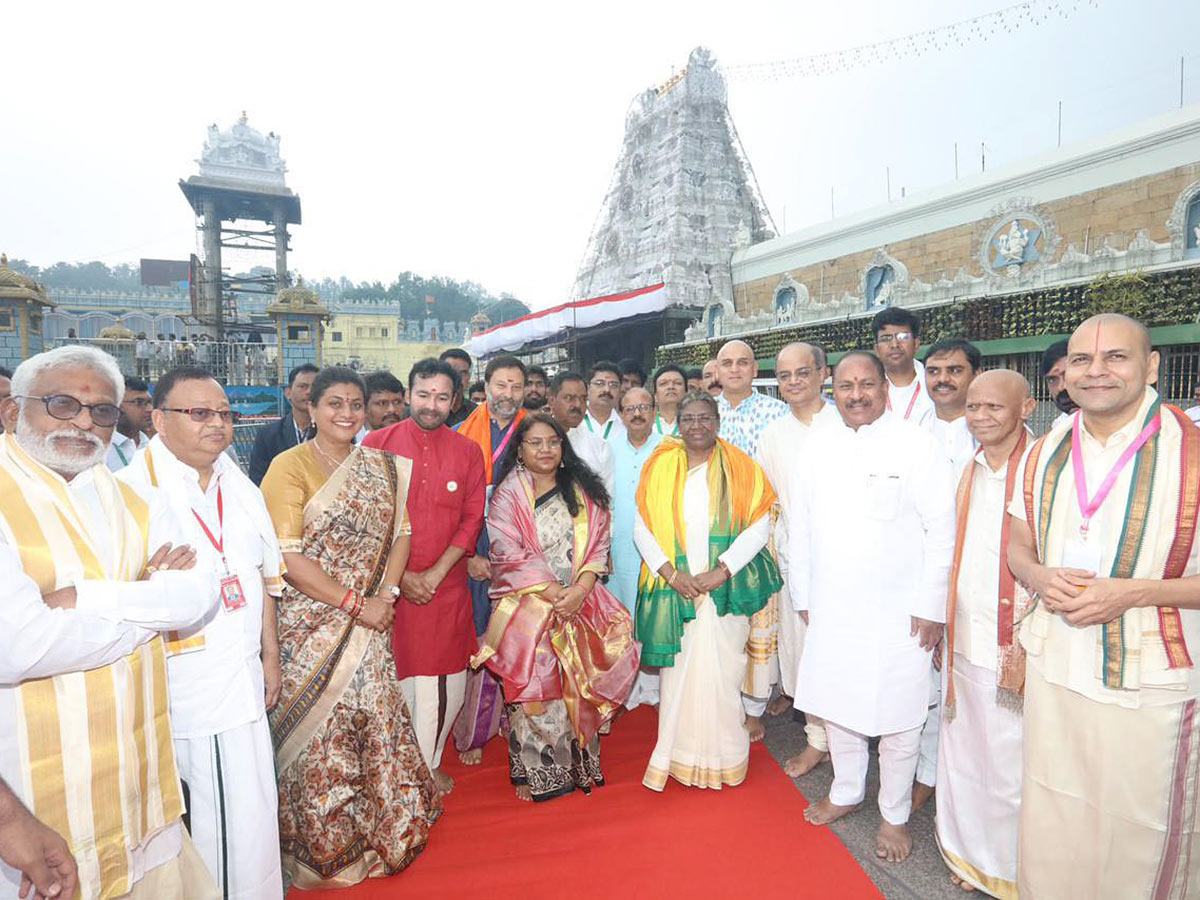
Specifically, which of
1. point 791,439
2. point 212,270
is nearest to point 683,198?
point 791,439

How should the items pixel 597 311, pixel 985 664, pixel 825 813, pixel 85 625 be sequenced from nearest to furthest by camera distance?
pixel 85 625 < pixel 985 664 < pixel 825 813 < pixel 597 311

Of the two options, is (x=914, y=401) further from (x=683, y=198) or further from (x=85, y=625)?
(x=683, y=198)

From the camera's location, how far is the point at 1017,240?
13.1 meters

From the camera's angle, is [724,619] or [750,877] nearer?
[750,877]

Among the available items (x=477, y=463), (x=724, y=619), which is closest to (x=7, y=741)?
(x=477, y=463)

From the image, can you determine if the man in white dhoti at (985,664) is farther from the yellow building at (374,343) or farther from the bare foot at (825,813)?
the yellow building at (374,343)

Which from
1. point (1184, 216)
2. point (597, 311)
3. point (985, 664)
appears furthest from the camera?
point (597, 311)

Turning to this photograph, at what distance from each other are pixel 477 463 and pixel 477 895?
5.87 feet

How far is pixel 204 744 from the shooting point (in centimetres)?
203

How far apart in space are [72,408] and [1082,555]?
9.31 ft

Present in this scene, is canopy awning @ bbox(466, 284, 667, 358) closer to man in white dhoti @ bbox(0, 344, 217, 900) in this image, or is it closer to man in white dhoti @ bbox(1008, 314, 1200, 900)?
man in white dhoti @ bbox(1008, 314, 1200, 900)

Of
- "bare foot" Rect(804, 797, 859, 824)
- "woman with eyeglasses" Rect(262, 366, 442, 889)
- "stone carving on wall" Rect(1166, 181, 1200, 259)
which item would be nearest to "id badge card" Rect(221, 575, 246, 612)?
"woman with eyeglasses" Rect(262, 366, 442, 889)

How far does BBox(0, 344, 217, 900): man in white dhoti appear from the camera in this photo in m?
1.45

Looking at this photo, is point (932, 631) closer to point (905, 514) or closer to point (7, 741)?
point (905, 514)
